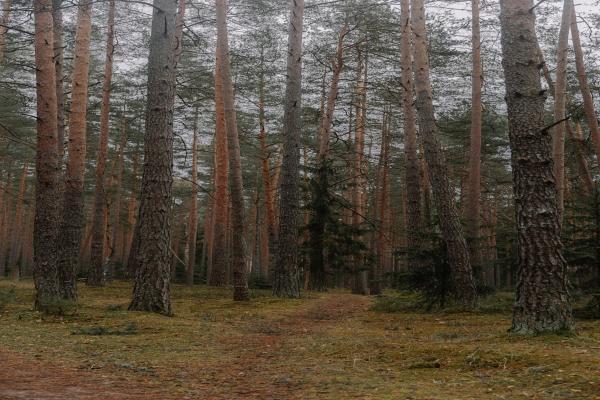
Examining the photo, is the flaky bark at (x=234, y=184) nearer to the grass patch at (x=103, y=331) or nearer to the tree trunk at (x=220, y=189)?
the tree trunk at (x=220, y=189)

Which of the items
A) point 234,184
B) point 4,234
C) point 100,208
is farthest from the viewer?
point 4,234

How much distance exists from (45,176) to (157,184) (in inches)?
68.9

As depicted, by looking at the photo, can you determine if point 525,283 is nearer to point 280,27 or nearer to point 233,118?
point 233,118

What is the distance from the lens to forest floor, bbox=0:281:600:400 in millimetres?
3205

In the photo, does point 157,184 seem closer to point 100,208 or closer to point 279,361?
point 279,361

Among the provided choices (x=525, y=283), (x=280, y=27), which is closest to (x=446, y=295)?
(x=525, y=283)

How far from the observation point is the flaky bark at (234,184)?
480 inches

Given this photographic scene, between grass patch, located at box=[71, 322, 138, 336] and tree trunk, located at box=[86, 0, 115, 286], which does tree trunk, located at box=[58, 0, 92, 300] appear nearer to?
grass patch, located at box=[71, 322, 138, 336]

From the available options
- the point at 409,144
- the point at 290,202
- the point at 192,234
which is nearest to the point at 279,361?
the point at 290,202

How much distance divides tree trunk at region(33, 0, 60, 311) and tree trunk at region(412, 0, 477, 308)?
6572 millimetres

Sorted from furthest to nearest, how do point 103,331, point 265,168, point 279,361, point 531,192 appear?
1. point 265,168
2. point 103,331
3. point 531,192
4. point 279,361

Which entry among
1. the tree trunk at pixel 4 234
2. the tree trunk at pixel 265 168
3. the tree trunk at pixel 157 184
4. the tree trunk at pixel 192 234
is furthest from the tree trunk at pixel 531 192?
the tree trunk at pixel 4 234

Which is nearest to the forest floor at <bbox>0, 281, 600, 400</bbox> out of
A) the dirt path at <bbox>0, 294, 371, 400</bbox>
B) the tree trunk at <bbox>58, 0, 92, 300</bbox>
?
the dirt path at <bbox>0, 294, 371, 400</bbox>

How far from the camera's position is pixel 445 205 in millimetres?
9883
